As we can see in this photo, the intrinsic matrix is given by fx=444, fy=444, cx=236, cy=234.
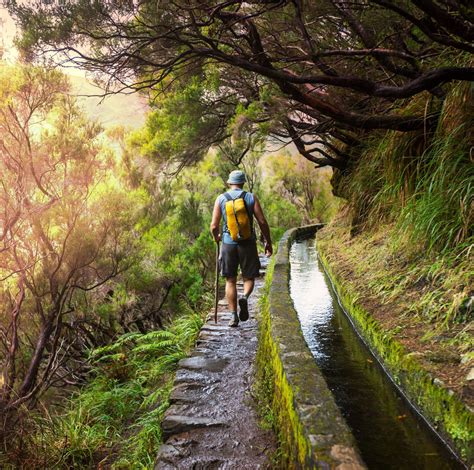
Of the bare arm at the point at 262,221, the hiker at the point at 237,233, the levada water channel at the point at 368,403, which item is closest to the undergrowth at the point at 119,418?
the hiker at the point at 237,233

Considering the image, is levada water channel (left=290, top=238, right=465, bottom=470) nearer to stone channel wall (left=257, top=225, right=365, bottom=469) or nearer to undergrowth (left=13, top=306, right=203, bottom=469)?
stone channel wall (left=257, top=225, right=365, bottom=469)

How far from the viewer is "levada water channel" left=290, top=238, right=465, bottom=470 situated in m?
2.80

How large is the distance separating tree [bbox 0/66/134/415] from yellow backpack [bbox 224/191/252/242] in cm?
364

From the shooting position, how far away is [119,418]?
566 cm

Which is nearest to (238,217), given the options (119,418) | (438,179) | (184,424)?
(438,179)

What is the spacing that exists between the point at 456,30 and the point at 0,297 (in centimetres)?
802

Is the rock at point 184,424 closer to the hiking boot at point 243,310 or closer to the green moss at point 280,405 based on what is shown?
the green moss at point 280,405

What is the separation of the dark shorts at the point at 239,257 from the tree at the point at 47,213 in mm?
3277

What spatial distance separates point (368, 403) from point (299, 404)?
116cm

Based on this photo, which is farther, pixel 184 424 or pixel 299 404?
pixel 184 424

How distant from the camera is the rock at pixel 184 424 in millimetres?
3453

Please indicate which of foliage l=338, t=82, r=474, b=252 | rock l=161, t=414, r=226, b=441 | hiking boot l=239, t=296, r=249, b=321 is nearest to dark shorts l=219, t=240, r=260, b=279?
hiking boot l=239, t=296, r=249, b=321

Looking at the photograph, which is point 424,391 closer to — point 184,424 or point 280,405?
point 280,405

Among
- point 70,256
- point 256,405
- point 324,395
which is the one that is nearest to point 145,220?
point 70,256
